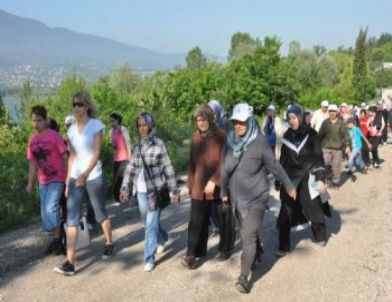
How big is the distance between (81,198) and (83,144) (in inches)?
23.4

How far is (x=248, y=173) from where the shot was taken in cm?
498

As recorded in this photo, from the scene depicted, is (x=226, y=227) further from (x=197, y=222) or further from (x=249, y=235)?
(x=249, y=235)

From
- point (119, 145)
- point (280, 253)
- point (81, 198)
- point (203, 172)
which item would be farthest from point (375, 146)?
point (81, 198)

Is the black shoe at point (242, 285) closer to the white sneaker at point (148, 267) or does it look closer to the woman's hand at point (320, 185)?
the white sneaker at point (148, 267)

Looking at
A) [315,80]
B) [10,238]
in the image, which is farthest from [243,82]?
[315,80]

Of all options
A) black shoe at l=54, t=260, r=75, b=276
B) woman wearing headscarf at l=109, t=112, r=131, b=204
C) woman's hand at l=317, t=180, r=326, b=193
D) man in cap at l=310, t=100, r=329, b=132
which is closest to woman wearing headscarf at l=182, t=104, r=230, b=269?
black shoe at l=54, t=260, r=75, b=276

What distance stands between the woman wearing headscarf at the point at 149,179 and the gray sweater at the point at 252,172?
2.44 feet

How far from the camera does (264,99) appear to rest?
87.9 ft

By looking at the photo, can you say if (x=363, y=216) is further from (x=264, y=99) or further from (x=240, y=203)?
(x=264, y=99)

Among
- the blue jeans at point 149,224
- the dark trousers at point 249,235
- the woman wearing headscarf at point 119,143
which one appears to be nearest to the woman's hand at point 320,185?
the dark trousers at point 249,235

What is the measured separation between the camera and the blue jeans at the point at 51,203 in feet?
18.8

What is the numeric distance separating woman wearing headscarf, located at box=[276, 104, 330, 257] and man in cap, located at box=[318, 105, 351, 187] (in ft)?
12.4

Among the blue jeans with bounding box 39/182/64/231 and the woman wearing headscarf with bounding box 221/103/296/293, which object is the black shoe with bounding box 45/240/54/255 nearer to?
the blue jeans with bounding box 39/182/64/231

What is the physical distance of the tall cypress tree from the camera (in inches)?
2188
